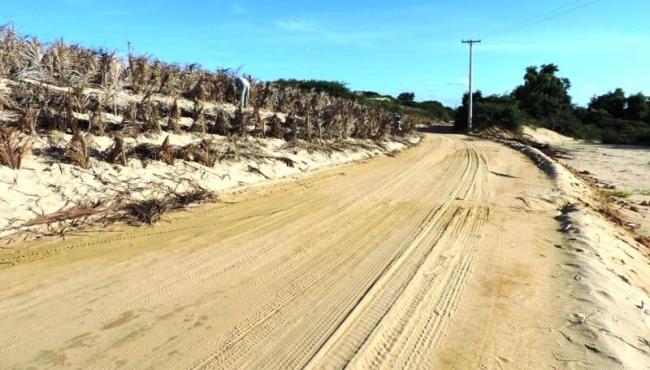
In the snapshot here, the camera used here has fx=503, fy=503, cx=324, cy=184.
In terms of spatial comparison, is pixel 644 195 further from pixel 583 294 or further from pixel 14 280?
pixel 14 280

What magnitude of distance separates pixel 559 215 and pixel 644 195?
631 cm

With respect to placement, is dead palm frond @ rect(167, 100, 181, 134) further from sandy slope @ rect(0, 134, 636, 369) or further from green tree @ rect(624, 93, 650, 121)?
green tree @ rect(624, 93, 650, 121)

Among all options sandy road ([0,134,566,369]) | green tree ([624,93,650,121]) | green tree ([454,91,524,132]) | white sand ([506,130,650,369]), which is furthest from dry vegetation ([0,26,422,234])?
green tree ([624,93,650,121])

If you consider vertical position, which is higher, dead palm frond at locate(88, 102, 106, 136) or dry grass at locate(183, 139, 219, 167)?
dead palm frond at locate(88, 102, 106, 136)

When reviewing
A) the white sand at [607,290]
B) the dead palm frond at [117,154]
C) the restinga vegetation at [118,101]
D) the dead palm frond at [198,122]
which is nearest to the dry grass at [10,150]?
the restinga vegetation at [118,101]

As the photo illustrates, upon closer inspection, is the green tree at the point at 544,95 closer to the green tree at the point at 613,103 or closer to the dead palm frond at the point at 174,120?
the green tree at the point at 613,103

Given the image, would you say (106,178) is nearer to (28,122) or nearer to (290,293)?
(28,122)

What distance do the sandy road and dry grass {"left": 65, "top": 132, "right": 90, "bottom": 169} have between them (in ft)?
6.41

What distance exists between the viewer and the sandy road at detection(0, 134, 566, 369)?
12.7 ft

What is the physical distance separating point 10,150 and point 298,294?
5.18 m

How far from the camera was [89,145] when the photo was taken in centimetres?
880

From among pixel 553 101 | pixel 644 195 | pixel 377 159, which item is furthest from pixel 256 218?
Answer: pixel 553 101

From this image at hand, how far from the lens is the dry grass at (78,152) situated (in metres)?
8.12

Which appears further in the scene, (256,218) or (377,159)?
(377,159)
